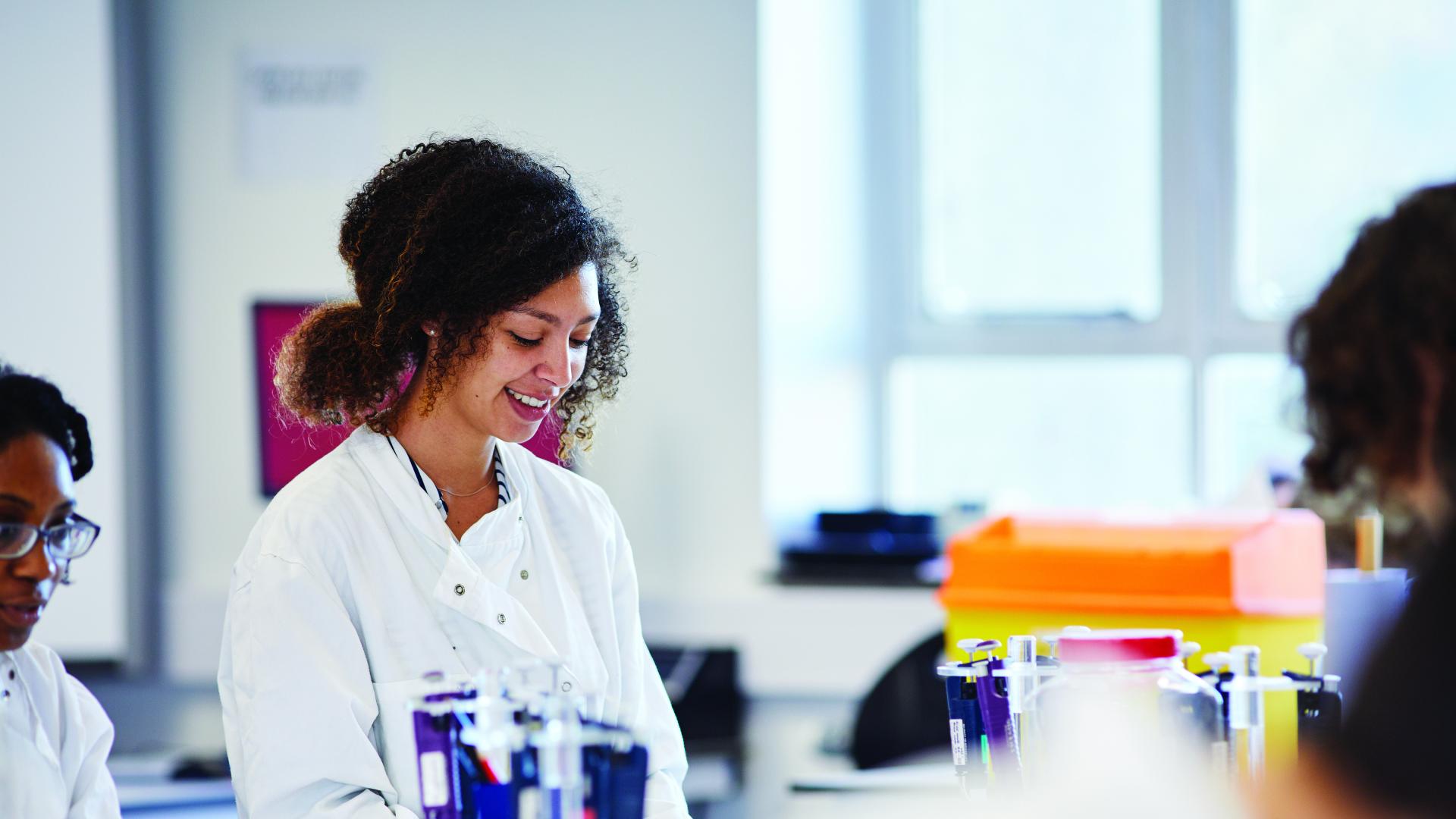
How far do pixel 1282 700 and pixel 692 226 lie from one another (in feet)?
5.90

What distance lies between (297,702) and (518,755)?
424 mm

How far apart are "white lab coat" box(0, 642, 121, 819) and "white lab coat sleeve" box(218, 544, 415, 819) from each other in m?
0.20

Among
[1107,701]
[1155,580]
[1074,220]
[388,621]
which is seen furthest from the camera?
[1074,220]

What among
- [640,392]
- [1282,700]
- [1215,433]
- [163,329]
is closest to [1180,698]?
[1282,700]

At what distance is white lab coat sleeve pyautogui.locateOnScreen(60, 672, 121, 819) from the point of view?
1.45 metres

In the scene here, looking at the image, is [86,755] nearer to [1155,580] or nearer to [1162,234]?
[1155,580]

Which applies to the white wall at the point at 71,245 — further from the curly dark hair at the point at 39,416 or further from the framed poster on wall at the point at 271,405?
the curly dark hair at the point at 39,416

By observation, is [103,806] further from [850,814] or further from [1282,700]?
[1282,700]

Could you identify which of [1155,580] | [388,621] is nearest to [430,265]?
[388,621]

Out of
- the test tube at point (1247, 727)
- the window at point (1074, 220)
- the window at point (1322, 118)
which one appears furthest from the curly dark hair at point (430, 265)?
the window at point (1322, 118)

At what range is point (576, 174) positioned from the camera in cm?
288

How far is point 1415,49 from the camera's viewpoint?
3.20m

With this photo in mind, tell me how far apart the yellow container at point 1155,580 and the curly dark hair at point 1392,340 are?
78 centimetres

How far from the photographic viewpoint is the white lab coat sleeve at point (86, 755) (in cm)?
145
